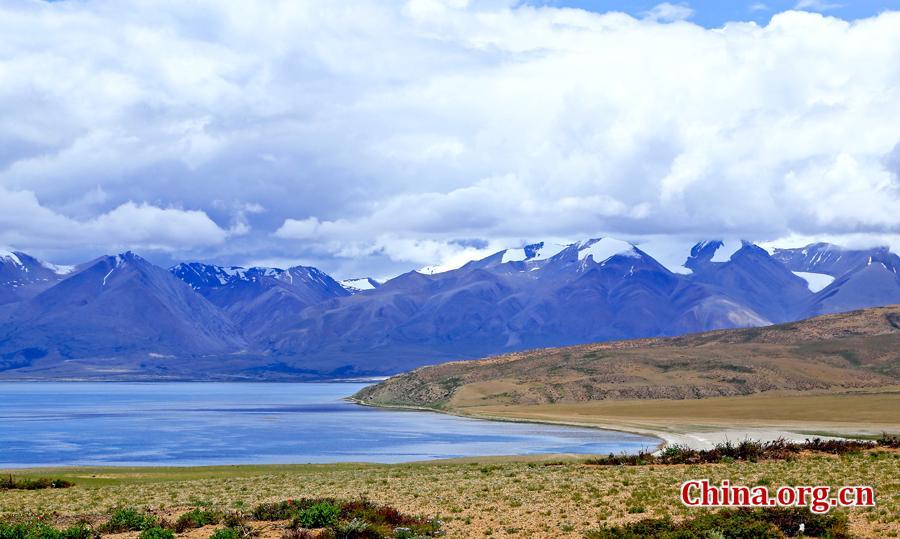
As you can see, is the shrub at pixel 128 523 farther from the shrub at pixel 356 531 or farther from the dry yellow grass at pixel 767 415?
the dry yellow grass at pixel 767 415

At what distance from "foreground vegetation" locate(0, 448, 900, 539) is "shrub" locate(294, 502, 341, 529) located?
66 millimetres

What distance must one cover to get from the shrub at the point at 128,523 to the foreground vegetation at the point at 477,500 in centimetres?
7

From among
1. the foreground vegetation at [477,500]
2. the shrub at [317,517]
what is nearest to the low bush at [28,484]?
the foreground vegetation at [477,500]

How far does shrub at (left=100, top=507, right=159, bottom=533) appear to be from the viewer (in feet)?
116

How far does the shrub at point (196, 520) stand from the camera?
A: 35.3 metres

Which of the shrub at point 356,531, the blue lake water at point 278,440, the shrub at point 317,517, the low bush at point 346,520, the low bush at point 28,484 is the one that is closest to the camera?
the shrub at point 356,531

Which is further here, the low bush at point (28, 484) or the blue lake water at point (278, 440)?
the blue lake water at point (278, 440)

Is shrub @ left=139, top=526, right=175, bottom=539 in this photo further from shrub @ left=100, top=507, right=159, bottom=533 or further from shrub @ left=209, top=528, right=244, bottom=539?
shrub @ left=100, top=507, right=159, bottom=533

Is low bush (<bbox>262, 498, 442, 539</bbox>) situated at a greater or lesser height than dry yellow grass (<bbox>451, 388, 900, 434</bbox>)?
greater

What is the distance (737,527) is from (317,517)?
13861mm

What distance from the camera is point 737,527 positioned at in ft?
99.3

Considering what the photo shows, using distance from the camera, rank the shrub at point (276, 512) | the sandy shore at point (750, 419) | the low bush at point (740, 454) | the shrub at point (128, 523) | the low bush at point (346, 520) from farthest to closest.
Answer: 1. the sandy shore at point (750, 419)
2. the low bush at point (740, 454)
3. the shrub at point (276, 512)
4. the shrub at point (128, 523)
5. the low bush at point (346, 520)

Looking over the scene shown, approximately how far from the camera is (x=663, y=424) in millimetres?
156250

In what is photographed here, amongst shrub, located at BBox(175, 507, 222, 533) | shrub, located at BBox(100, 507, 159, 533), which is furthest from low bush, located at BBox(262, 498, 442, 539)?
shrub, located at BBox(100, 507, 159, 533)
